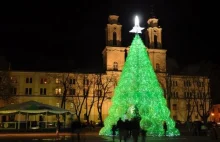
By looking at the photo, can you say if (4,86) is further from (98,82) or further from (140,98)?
(140,98)

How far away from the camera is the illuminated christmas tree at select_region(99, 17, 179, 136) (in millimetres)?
32938

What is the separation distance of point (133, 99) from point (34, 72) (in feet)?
180

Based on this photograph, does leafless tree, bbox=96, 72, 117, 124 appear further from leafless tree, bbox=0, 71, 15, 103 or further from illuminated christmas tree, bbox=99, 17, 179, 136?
illuminated christmas tree, bbox=99, 17, 179, 136

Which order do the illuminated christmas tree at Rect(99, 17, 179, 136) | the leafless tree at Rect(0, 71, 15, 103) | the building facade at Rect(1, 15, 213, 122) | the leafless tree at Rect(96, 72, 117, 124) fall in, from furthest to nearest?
the building facade at Rect(1, 15, 213, 122)
the leafless tree at Rect(96, 72, 117, 124)
the leafless tree at Rect(0, 71, 15, 103)
the illuminated christmas tree at Rect(99, 17, 179, 136)

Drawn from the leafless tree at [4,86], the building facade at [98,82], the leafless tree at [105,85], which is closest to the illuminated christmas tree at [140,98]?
the leafless tree at [4,86]

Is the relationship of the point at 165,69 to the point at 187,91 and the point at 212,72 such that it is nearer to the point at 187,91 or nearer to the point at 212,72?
the point at 187,91

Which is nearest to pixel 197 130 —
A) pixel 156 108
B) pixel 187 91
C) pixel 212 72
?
pixel 156 108

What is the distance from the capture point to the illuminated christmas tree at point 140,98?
32938mm

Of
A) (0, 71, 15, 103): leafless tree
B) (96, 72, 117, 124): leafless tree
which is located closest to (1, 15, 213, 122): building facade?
(96, 72, 117, 124): leafless tree

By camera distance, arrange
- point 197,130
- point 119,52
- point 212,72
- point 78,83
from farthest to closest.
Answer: point 119,52 < point 78,83 < point 212,72 < point 197,130

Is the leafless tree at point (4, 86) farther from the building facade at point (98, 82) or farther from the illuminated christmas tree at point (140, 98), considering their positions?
the illuminated christmas tree at point (140, 98)

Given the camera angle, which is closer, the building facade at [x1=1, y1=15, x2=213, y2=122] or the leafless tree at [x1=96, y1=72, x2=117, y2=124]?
the leafless tree at [x1=96, y1=72, x2=117, y2=124]

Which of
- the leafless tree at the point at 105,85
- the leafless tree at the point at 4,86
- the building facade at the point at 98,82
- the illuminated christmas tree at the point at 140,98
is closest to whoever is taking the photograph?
the illuminated christmas tree at the point at 140,98

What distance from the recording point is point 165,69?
87562 mm
